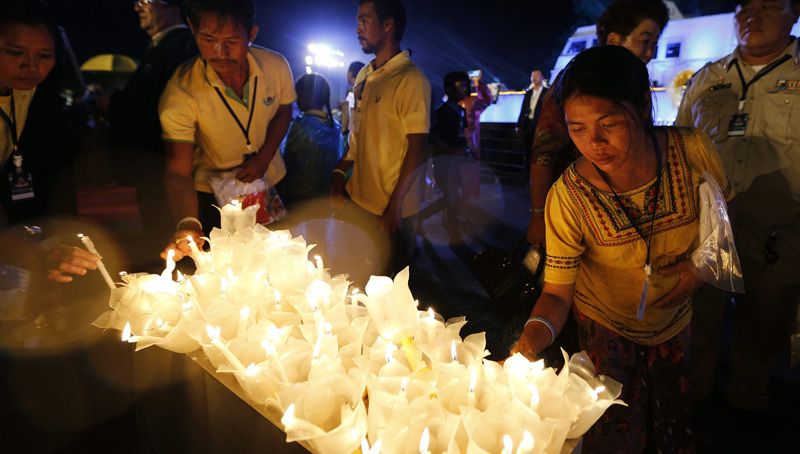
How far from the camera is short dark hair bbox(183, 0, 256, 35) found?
93.0 inches

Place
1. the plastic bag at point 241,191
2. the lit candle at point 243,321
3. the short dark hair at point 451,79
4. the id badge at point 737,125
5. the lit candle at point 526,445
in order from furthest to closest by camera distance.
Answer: the short dark hair at point 451,79, the plastic bag at point 241,191, the id badge at point 737,125, the lit candle at point 243,321, the lit candle at point 526,445

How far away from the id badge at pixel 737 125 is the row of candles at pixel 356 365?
234 cm

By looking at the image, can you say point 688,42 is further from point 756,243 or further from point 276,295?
point 276,295

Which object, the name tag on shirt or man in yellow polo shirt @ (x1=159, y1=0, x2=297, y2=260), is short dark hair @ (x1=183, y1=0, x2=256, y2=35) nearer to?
man in yellow polo shirt @ (x1=159, y1=0, x2=297, y2=260)

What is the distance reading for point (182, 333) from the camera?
4.63 feet

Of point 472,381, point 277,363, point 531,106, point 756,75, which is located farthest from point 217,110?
point 531,106

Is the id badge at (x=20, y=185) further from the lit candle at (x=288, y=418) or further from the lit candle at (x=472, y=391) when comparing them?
the lit candle at (x=472, y=391)

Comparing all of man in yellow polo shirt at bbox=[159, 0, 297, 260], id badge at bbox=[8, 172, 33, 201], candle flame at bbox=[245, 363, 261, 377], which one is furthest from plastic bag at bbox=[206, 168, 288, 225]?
candle flame at bbox=[245, 363, 261, 377]

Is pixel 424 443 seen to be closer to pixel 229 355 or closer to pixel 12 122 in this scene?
pixel 229 355

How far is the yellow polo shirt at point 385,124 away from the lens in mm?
3082

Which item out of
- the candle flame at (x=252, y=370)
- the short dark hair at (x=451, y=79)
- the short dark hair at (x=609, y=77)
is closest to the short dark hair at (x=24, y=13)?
the candle flame at (x=252, y=370)

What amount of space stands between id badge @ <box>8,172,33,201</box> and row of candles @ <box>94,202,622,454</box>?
1.35m

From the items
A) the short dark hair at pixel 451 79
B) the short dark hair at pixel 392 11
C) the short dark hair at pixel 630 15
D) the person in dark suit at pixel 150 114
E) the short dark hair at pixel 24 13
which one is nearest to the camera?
the short dark hair at pixel 24 13

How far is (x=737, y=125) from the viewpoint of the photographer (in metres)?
2.59
